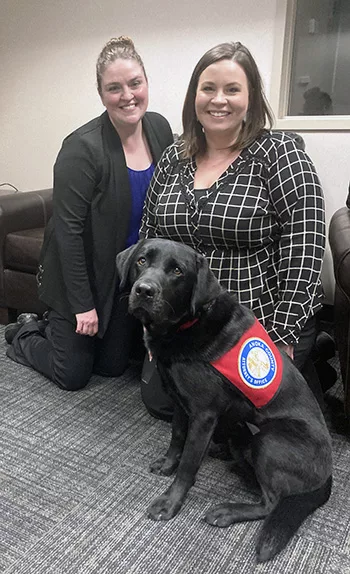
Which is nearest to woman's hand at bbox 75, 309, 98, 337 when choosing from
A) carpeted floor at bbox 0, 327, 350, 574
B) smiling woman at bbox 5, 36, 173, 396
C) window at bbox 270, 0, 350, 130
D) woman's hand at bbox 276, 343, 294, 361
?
smiling woman at bbox 5, 36, 173, 396

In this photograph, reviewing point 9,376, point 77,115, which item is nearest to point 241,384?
point 9,376

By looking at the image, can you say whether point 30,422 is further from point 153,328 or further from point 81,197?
point 81,197

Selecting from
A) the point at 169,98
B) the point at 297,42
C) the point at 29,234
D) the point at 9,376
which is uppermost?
the point at 297,42

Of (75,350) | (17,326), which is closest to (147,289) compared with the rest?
(75,350)

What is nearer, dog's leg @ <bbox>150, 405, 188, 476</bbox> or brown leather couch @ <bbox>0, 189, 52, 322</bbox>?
dog's leg @ <bbox>150, 405, 188, 476</bbox>

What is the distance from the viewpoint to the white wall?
253 centimetres

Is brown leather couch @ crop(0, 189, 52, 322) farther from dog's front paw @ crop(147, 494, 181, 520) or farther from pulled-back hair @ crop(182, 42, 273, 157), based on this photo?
dog's front paw @ crop(147, 494, 181, 520)

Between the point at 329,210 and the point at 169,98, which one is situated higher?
the point at 169,98

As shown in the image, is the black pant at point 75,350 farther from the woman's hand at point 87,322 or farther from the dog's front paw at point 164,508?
the dog's front paw at point 164,508

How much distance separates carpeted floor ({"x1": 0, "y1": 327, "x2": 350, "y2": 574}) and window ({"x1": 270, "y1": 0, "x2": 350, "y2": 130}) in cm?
166

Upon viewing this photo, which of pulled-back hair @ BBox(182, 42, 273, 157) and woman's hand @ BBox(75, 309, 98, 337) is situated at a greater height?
pulled-back hair @ BBox(182, 42, 273, 157)

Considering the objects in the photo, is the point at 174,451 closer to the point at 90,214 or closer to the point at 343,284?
the point at 343,284

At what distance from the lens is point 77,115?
10.5 ft

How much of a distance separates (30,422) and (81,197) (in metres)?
0.84
